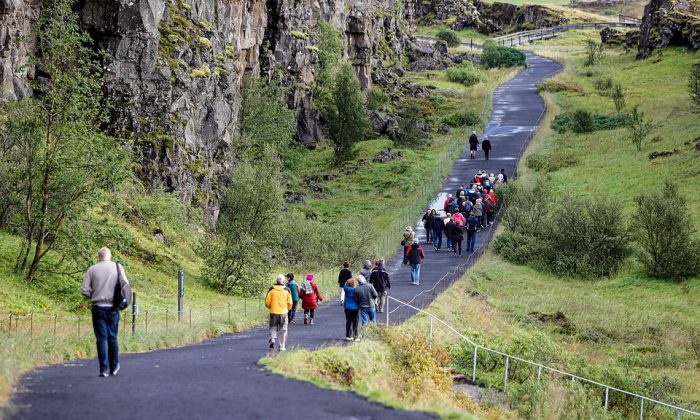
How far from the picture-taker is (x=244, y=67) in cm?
6556

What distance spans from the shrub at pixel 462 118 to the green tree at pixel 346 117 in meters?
9.91

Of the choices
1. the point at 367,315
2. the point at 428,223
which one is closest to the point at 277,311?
the point at 367,315

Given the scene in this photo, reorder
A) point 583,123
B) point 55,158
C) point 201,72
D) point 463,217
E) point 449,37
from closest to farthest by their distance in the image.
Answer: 1. point 55,158
2. point 463,217
3. point 201,72
4. point 583,123
5. point 449,37

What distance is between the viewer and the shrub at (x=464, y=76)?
10206 cm

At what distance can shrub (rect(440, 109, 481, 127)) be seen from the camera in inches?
3100

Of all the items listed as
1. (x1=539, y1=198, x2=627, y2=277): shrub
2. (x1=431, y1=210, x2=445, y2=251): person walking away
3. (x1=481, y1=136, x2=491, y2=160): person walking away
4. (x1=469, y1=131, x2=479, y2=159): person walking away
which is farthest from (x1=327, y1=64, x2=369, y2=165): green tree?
(x1=539, y1=198, x2=627, y2=277): shrub

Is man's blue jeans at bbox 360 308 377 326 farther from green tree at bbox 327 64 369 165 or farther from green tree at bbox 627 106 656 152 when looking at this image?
green tree at bbox 327 64 369 165

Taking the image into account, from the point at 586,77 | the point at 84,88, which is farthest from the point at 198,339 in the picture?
the point at 586,77

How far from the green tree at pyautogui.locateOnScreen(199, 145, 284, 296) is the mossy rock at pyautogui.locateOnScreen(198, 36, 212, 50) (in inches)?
473

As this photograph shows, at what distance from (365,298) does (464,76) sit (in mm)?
84280

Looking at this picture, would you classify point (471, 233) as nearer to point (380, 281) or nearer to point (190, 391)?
point (380, 281)

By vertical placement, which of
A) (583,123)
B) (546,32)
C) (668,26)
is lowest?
(583,123)

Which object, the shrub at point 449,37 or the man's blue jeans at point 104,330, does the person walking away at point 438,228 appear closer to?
the man's blue jeans at point 104,330

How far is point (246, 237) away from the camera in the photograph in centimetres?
3328
